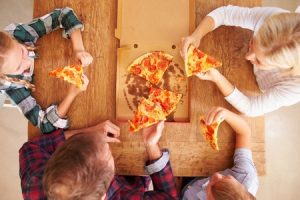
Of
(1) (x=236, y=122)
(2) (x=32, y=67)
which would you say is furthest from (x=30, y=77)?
(1) (x=236, y=122)

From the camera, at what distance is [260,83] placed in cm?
131

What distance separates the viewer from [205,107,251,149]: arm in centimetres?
122

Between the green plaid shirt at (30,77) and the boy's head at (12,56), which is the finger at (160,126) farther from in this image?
the boy's head at (12,56)

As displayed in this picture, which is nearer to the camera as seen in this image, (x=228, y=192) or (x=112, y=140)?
(x=228, y=192)

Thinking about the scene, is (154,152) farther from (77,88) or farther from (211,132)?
(77,88)

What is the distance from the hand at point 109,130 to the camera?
1.27m

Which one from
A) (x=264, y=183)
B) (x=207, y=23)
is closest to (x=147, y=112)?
(x=207, y=23)

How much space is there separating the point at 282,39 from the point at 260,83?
281mm

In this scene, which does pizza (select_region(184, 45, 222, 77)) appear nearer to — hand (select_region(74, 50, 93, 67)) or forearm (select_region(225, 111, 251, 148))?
forearm (select_region(225, 111, 251, 148))

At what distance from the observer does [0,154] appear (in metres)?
2.10

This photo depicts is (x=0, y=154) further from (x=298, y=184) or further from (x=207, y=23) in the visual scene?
(x=298, y=184)

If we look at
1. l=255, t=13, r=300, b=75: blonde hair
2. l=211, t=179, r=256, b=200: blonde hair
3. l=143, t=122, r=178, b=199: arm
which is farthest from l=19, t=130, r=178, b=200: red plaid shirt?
l=255, t=13, r=300, b=75: blonde hair

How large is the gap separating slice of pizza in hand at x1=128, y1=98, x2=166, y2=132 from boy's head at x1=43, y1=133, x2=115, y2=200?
353 mm

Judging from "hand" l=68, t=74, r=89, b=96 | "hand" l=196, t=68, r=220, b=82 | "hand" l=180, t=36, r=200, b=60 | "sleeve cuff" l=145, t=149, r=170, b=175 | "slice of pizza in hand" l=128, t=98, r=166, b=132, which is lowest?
"sleeve cuff" l=145, t=149, r=170, b=175
